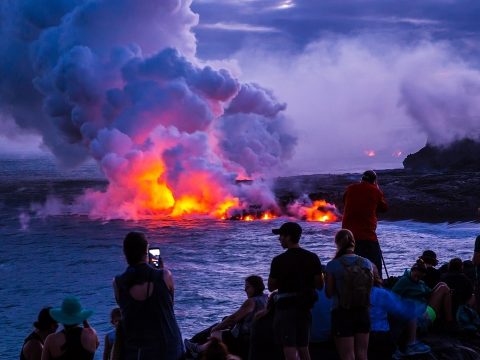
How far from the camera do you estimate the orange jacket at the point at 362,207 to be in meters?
9.42

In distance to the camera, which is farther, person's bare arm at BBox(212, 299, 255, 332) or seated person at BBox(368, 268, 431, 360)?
person's bare arm at BBox(212, 299, 255, 332)

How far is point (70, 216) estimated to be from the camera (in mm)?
55781

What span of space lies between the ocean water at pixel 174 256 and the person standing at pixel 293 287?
9.92 meters

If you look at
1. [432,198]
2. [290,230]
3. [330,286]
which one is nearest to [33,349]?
[290,230]

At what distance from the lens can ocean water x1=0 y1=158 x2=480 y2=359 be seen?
2183 cm

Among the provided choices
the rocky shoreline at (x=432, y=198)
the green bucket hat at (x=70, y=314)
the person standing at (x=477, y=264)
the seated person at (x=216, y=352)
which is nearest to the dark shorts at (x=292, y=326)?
the seated person at (x=216, y=352)

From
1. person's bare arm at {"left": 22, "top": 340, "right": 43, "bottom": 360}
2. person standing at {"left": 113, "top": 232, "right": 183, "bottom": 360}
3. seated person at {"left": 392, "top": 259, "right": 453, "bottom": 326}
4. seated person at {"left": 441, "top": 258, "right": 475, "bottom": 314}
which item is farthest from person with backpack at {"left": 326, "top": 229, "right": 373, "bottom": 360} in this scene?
person's bare arm at {"left": 22, "top": 340, "right": 43, "bottom": 360}

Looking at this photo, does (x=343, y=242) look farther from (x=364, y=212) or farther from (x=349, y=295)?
(x=364, y=212)

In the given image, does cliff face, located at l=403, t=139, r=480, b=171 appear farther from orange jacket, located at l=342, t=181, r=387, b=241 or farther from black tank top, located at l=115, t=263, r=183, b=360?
black tank top, located at l=115, t=263, r=183, b=360

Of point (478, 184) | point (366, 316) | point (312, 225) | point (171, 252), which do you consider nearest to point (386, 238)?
point (312, 225)

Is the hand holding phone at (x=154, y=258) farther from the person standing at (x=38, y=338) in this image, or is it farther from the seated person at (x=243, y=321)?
the seated person at (x=243, y=321)

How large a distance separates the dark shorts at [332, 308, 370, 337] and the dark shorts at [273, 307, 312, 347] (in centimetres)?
34

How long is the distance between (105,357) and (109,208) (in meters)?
48.3

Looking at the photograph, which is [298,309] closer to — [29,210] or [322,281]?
[322,281]
